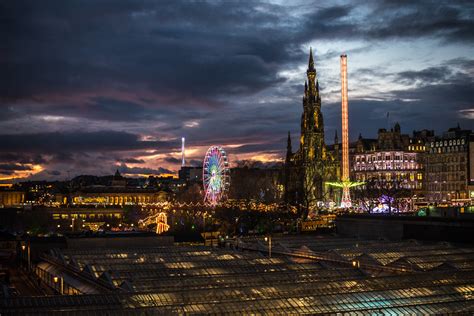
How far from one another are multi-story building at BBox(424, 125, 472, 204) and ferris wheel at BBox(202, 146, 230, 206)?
7198 centimetres

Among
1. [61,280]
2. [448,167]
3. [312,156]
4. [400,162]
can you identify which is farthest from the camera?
[400,162]

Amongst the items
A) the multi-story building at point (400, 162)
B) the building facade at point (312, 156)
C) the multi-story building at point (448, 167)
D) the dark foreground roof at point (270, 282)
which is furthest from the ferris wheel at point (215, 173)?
the multi-story building at point (400, 162)

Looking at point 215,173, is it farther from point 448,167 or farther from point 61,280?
point 448,167

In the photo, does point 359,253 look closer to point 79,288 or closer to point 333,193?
point 79,288

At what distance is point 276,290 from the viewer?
42.7 metres

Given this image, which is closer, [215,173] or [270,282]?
[270,282]

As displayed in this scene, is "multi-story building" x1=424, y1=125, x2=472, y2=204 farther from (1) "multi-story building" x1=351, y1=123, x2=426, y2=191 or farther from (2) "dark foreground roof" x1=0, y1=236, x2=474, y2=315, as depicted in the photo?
(2) "dark foreground roof" x1=0, y1=236, x2=474, y2=315

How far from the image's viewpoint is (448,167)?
181 m

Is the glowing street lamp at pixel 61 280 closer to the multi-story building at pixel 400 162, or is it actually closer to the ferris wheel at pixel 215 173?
the ferris wheel at pixel 215 173

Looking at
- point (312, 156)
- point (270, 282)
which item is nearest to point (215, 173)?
point (312, 156)

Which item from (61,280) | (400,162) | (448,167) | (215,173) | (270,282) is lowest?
(61,280)

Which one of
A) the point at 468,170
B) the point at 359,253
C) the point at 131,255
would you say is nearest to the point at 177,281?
the point at 131,255

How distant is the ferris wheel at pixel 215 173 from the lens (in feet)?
397

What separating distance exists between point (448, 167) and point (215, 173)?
84.2 metres
